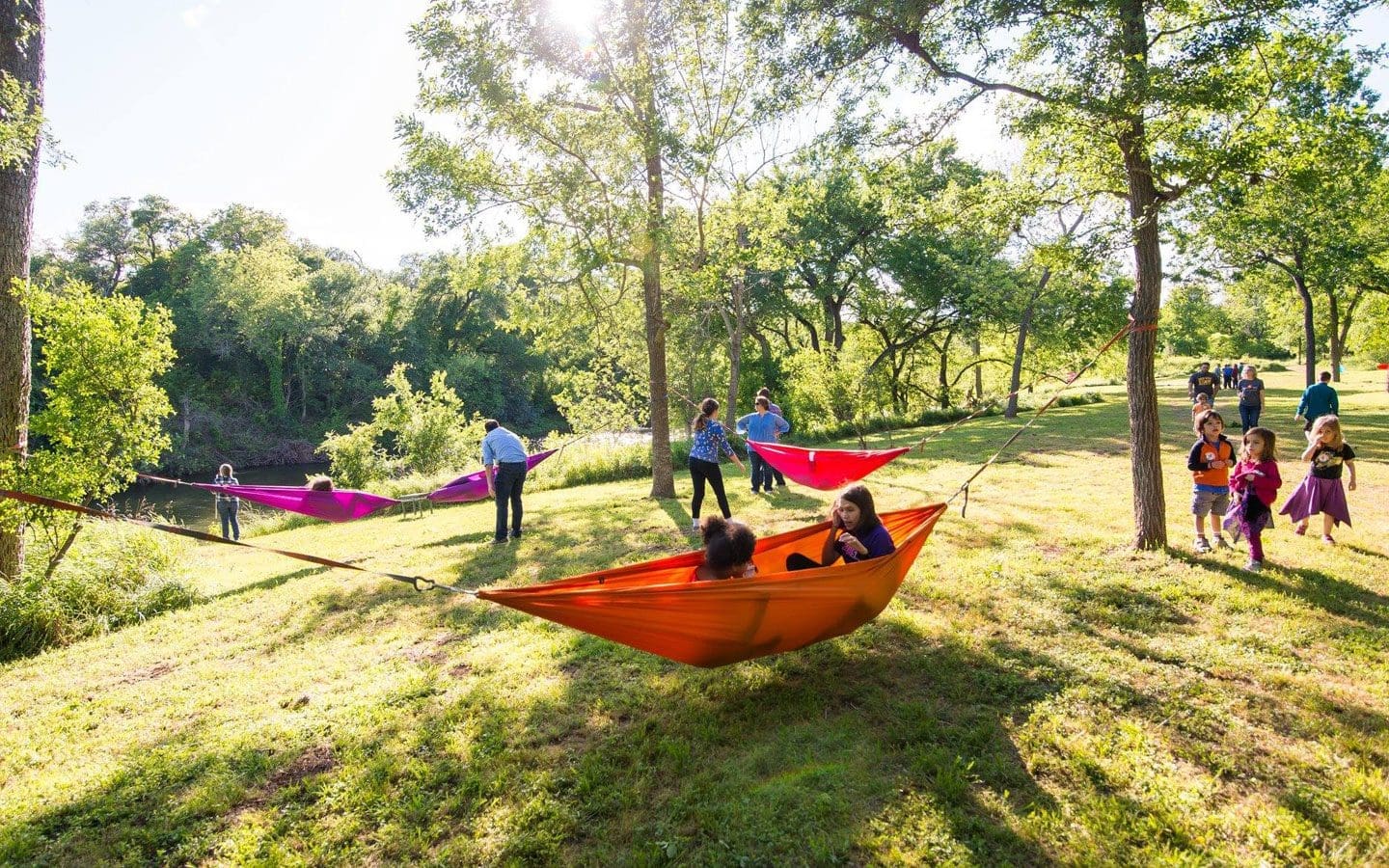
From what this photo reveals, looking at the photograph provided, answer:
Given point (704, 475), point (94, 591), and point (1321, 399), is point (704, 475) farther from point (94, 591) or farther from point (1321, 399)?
point (1321, 399)

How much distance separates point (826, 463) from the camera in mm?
6656

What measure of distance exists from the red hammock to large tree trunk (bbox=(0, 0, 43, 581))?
311 cm

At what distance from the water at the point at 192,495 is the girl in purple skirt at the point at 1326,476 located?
14799mm

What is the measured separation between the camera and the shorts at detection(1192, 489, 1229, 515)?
185 inches

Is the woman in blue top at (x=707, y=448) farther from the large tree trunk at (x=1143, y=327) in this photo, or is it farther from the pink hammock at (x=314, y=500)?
the pink hammock at (x=314, y=500)

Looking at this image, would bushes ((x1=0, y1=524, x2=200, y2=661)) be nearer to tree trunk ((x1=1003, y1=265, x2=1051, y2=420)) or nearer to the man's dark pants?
the man's dark pants

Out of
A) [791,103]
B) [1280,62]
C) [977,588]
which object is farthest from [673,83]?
[977,588]

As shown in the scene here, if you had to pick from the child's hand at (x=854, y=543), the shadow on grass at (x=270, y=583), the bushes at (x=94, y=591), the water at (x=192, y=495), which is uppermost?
the child's hand at (x=854, y=543)

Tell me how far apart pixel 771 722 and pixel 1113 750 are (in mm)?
1340

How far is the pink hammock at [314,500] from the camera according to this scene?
8.08m

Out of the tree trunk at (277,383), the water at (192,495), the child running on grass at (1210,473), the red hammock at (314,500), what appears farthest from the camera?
the tree trunk at (277,383)

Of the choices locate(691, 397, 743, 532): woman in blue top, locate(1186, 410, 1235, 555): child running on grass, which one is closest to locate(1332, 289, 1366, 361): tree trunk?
locate(1186, 410, 1235, 555): child running on grass

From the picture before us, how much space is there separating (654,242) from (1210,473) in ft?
18.7

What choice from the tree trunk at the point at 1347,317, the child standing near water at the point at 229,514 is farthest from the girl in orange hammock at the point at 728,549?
the tree trunk at the point at 1347,317
